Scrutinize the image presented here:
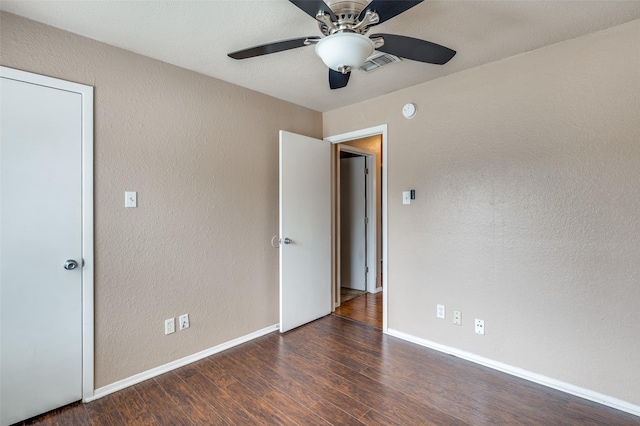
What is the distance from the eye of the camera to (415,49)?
161 cm

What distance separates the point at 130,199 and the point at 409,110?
2.39 m

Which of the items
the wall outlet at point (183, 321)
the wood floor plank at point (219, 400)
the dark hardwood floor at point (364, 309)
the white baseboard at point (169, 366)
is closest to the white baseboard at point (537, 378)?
the dark hardwood floor at point (364, 309)

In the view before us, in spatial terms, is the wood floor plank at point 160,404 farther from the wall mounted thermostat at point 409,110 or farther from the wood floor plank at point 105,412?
the wall mounted thermostat at point 409,110

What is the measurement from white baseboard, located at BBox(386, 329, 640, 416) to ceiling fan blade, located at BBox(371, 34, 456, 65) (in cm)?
221

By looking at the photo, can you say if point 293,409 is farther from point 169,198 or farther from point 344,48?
point 344,48

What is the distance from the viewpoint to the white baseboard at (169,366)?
6.68 ft

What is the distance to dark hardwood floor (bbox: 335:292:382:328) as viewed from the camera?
3.35m

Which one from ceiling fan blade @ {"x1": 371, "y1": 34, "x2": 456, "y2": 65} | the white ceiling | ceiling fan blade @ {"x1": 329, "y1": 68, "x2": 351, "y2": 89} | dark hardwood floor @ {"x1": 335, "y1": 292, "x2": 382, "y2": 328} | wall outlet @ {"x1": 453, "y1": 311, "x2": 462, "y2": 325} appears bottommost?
dark hardwood floor @ {"x1": 335, "y1": 292, "x2": 382, "y2": 328}

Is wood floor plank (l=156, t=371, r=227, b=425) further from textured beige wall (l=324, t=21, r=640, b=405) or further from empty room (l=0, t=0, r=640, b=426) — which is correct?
textured beige wall (l=324, t=21, r=640, b=405)

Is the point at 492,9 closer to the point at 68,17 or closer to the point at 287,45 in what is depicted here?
the point at 287,45

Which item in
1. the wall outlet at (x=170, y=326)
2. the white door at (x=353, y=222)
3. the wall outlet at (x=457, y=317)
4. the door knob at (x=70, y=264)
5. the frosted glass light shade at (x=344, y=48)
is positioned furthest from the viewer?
the white door at (x=353, y=222)

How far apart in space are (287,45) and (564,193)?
2008 mm

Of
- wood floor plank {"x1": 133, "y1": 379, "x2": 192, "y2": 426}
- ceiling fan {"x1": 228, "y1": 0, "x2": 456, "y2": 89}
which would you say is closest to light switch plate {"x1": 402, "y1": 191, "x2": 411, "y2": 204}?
ceiling fan {"x1": 228, "y1": 0, "x2": 456, "y2": 89}

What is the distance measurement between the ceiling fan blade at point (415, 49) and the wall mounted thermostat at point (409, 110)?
1.01 m
